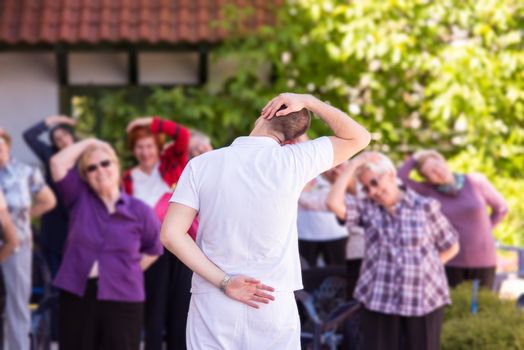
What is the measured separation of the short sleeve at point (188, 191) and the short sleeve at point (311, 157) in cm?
36

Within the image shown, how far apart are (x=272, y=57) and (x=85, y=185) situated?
6588 mm

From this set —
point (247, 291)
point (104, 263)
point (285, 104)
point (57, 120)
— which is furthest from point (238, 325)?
point (57, 120)

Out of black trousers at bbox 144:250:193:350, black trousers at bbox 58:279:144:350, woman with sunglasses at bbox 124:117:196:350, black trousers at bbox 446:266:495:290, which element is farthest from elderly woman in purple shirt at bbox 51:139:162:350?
black trousers at bbox 446:266:495:290

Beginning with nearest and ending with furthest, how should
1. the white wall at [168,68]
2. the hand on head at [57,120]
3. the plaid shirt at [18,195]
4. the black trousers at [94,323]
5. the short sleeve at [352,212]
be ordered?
the black trousers at [94,323] → the short sleeve at [352,212] → the plaid shirt at [18,195] → the hand on head at [57,120] → the white wall at [168,68]

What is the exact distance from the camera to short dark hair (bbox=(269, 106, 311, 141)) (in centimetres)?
416

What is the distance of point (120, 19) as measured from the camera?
A: 13.1 m

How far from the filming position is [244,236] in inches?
159

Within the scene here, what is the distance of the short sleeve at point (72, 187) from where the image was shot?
673 cm

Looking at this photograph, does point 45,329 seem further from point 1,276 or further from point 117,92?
point 117,92

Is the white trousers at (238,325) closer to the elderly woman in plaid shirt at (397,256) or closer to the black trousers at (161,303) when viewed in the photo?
the elderly woman in plaid shirt at (397,256)

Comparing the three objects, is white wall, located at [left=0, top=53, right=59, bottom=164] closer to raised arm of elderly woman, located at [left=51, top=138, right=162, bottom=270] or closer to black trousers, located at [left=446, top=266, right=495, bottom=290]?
black trousers, located at [left=446, top=266, right=495, bottom=290]

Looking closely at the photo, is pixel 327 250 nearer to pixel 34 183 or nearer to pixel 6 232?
pixel 34 183

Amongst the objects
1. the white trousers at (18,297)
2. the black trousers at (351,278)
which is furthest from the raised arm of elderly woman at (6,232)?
the black trousers at (351,278)

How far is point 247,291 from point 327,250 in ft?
18.2
